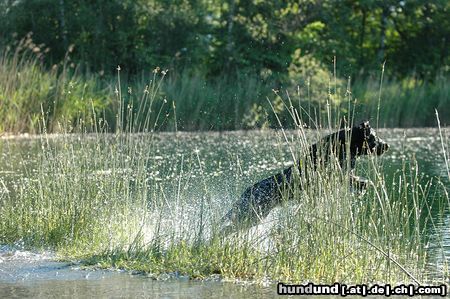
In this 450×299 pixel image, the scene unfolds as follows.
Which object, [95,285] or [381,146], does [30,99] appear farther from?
[95,285]

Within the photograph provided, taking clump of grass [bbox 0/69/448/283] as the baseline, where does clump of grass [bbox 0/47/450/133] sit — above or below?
above

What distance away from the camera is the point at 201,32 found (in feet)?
106

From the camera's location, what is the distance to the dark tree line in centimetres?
3088

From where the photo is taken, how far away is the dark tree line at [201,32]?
30.9 metres

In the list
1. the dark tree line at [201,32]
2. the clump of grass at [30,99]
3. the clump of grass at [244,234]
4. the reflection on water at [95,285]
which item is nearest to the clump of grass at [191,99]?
the clump of grass at [30,99]

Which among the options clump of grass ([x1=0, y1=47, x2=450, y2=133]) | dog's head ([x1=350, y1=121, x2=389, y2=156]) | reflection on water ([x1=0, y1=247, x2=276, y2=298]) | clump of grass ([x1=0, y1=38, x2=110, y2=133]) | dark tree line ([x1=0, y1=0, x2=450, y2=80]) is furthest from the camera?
dark tree line ([x1=0, y1=0, x2=450, y2=80])

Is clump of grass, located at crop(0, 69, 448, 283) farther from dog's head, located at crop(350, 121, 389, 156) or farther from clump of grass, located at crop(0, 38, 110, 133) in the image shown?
clump of grass, located at crop(0, 38, 110, 133)

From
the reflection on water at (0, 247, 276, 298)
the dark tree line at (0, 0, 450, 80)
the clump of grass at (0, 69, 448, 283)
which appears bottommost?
the reflection on water at (0, 247, 276, 298)

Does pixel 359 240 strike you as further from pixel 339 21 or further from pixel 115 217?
pixel 339 21

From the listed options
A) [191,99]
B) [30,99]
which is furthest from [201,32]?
[30,99]

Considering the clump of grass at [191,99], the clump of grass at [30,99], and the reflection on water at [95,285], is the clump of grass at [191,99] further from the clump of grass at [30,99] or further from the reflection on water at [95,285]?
the reflection on water at [95,285]

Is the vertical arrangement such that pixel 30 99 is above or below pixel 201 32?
below

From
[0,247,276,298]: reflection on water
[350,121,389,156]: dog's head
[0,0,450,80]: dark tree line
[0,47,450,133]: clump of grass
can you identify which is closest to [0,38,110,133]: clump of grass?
[0,47,450,133]: clump of grass

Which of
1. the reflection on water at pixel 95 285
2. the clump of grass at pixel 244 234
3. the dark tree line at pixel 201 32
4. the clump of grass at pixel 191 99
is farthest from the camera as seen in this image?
the dark tree line at pixel 201 32
